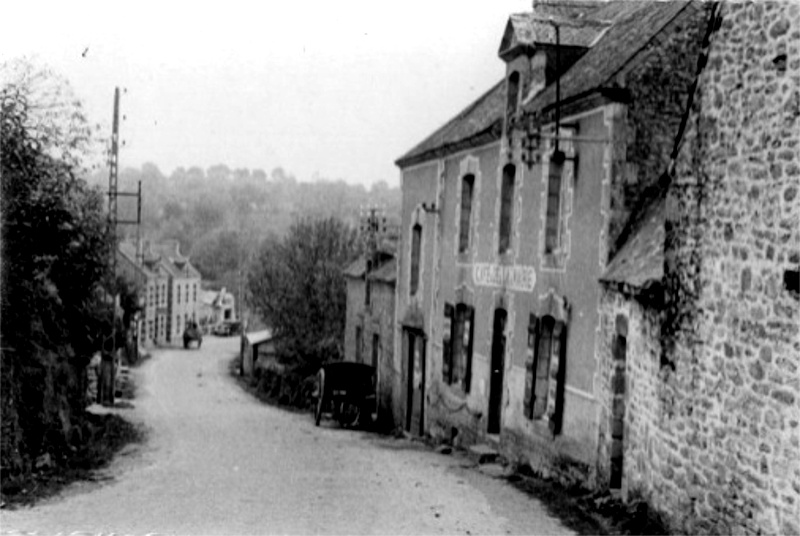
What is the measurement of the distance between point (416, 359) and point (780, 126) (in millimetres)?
17066

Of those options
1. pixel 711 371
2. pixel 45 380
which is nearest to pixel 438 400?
pixel 45 380

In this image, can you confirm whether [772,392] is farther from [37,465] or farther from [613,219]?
[37,465]

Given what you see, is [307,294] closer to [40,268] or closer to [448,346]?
[448,346]

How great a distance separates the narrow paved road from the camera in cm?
1023

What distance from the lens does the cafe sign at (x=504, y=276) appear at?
1659 centimetres

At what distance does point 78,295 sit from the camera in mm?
17844

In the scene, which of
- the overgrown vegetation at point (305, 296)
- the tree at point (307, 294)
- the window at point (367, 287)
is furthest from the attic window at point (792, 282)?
the tree at point (307, 294)

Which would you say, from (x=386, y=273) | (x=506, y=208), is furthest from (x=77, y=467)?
(x=386, y=273)

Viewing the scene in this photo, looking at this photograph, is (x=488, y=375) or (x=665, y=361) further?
(x=488, y=375)

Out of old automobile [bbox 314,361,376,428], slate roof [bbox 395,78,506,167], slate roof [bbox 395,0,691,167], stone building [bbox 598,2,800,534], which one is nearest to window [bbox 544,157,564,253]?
slate roof [bbox 395,0,691,167]

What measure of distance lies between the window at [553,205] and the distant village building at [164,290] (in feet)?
165

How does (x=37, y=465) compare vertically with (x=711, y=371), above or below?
below

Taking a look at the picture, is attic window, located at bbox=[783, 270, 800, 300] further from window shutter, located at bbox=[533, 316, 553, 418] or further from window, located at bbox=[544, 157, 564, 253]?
window shutter, located at bbox=[533, 316, 553, 418]

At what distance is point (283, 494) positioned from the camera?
1236 centimetres
